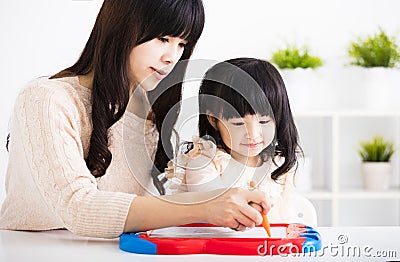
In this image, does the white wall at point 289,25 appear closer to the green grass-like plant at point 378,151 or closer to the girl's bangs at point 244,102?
the green grass-like plant at point 378,151

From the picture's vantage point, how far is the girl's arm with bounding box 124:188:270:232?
100cm

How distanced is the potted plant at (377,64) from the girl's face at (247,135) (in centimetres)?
142

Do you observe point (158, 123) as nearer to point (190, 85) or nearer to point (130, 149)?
point (130, 149)

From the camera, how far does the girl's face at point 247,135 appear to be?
1380mm

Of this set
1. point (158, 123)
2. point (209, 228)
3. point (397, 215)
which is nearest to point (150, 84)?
point (158, 123)

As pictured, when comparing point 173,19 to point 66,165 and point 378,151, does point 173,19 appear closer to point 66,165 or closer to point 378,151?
A: point 66,165

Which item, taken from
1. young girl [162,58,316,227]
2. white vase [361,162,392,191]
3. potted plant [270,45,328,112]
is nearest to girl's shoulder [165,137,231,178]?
young girl [162,58,316,227]

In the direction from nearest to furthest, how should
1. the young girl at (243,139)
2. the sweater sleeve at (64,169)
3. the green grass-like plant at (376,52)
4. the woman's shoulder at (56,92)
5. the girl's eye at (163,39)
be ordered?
the sweater sleeve at (64,169), the woman's shoulder at (56,92), the girl's eye at (163,39), the young girl at (243,139), the green grass-like plant at (376,52)

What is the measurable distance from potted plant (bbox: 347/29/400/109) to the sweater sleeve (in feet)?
5.93

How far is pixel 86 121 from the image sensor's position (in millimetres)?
1294

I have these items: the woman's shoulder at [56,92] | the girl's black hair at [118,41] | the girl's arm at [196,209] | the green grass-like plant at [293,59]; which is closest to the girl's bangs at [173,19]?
the girl's black hair at [118,41]

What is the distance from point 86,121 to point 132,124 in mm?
187

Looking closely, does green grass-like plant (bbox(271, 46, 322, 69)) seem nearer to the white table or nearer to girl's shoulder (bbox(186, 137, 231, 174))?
girl's shoulder (bbox(186, 137, 231, 174))

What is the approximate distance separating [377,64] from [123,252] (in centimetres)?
201
